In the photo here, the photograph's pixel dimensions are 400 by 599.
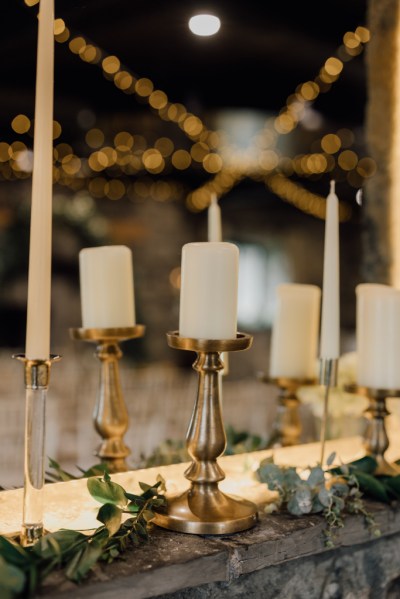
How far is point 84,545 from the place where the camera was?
3.03 feet

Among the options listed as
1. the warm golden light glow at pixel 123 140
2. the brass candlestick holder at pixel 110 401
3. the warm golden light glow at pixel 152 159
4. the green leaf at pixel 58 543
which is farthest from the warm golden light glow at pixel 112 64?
the green leaf at pixel 58 543

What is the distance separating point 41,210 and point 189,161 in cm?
642

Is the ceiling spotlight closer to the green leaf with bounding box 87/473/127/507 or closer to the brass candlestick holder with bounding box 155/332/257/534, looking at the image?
the brass candlestick holder with bounding box 155/332/257/534

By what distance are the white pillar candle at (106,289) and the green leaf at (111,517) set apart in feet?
1.72

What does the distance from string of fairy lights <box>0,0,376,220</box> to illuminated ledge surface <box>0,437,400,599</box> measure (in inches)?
206

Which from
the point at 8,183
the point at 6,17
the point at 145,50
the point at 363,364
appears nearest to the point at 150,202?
the point at 8,183

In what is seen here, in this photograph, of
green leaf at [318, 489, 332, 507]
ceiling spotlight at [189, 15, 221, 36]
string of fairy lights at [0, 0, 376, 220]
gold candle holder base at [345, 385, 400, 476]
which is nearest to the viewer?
green leaf at [318, 489, 332, 507]

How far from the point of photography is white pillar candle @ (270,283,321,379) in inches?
64.2

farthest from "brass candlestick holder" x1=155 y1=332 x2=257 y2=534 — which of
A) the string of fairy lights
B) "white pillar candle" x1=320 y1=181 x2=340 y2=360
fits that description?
the string of fairy lights

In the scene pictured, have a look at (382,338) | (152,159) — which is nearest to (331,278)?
(382,338)

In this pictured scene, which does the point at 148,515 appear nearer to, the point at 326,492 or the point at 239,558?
the point at 239,558

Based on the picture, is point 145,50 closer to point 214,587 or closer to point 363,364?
point 363,364

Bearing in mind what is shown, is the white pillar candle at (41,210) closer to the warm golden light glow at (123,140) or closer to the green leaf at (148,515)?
the green leaf at (148,515)

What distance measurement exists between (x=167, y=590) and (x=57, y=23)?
5.49 ft
